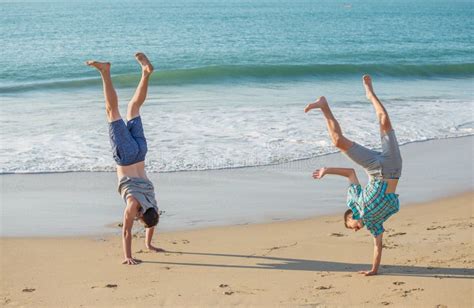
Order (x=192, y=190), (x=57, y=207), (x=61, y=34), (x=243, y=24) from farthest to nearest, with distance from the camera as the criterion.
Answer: (x=243, y=24)
(x=61, y=34)
(x=192, y=190)
(x=57, y=207)

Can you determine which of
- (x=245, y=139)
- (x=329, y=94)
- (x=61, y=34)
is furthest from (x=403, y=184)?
(x=61, y=34)

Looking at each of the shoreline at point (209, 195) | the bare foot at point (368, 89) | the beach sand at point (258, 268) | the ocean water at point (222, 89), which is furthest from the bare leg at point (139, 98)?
the ocean water at point (222, 89)

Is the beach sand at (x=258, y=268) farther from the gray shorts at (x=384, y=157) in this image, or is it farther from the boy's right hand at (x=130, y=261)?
the gray shorts at (x=384, y=157)

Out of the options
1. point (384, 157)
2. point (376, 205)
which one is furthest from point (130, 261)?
point (384, 157)

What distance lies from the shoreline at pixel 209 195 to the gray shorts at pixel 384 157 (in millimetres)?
2342

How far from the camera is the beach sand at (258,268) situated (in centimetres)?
650

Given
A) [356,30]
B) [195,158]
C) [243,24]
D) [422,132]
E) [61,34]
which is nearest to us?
[195,158]

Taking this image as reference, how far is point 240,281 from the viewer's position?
6953 millimetres

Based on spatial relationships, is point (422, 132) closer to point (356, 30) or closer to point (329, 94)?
point (329, 94)

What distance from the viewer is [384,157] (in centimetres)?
Answer: 702

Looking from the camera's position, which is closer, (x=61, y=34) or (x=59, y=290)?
(x=59, y=290)

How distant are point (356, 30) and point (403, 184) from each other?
38430 millimetres

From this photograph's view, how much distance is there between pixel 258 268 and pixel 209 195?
114 inches

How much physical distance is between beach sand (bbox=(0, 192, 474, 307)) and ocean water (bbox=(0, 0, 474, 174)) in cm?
332
